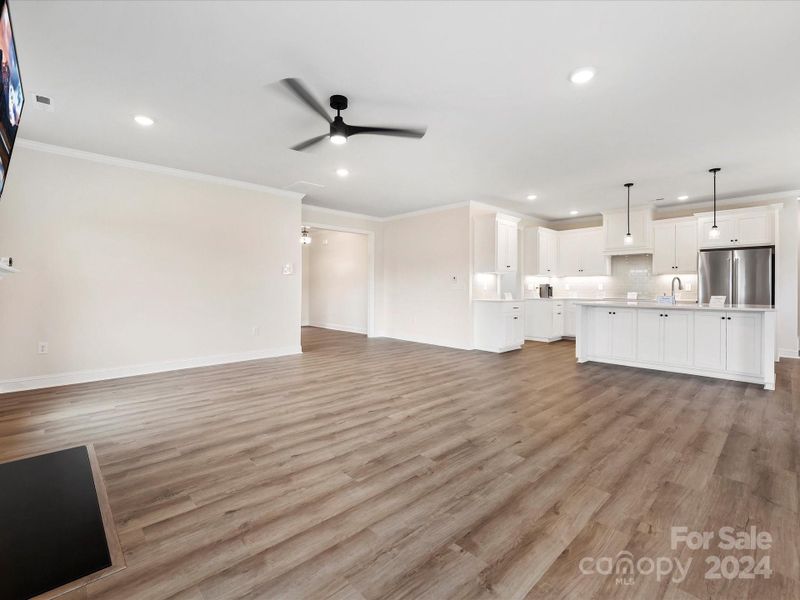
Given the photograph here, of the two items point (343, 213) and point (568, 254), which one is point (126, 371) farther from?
point (568, 254)

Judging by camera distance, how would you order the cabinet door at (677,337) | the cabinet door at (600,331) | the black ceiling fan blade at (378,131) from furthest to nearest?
the cabinet door at (600,331)
the cabinet door at (677,337)
the black ceiling fan blade at (378,131)

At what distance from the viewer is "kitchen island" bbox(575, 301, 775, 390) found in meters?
4.49

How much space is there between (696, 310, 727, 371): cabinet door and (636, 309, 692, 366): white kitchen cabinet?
0.28 ft

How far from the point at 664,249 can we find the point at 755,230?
1283 mm

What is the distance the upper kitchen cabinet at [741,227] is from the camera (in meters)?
5.98

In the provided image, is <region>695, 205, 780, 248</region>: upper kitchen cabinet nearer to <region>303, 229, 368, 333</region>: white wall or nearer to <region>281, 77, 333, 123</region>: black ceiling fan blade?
<region>303, 229, 368, 333</region>: white wall

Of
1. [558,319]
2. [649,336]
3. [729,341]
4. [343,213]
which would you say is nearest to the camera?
[729,341]

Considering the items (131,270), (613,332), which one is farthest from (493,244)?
(131,270)

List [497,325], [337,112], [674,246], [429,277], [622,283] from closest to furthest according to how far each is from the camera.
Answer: [337,112] → [497,325] → [674,246] → [429,277] → [622,283]

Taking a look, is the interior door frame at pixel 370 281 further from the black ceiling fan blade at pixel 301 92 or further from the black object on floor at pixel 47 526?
the black object on floor at pixel 47 526

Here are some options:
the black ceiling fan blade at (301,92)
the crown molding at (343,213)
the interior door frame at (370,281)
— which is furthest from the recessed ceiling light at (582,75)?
the interior door frame at (370,281)

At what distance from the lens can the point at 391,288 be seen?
850cm

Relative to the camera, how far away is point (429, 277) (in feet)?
25.1

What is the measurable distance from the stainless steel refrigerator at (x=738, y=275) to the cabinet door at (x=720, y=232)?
0.41 feet
